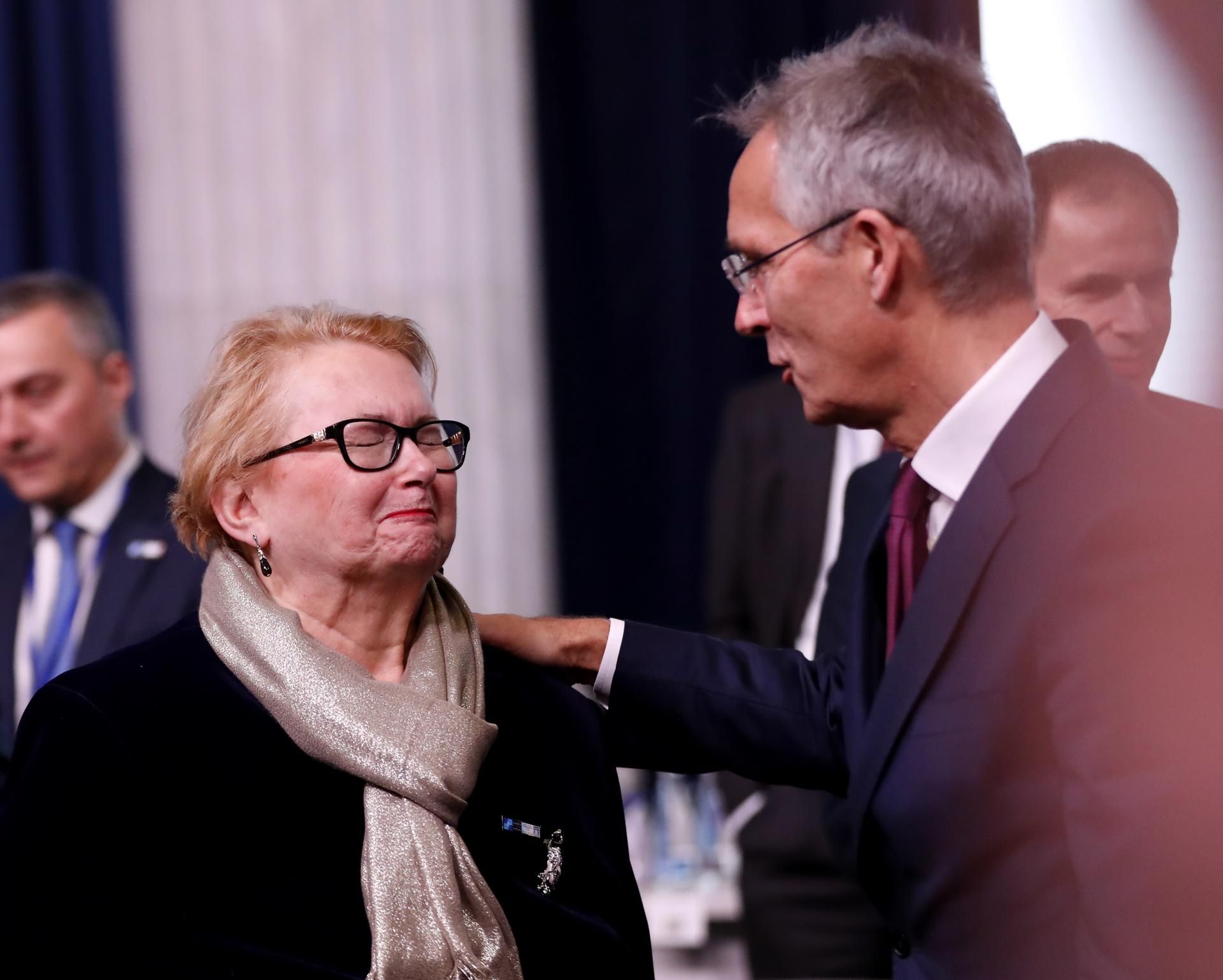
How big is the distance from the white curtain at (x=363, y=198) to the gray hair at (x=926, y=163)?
298cm

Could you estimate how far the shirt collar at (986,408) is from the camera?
1513 mm

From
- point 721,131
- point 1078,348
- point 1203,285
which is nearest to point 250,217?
point 721,131

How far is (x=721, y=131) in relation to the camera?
14.0 ft

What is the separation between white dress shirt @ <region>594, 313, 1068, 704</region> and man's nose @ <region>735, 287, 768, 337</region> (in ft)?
0.85

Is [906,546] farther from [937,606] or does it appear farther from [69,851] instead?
[69,851]

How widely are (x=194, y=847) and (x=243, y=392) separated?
0.53m

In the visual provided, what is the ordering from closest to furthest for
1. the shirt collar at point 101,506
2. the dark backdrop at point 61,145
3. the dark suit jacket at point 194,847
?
1. the dark suit jacket at point 194,847
2. the shirt collar at point 101,506
3. the dark backdrop at point 61,145

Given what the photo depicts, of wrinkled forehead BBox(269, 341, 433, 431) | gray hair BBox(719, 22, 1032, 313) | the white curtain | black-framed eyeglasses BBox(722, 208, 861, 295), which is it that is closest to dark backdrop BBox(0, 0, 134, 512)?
the white curtain

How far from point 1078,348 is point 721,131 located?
299cm

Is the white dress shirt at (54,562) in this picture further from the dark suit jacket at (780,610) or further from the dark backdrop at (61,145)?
the dark backdrop at (61,145)

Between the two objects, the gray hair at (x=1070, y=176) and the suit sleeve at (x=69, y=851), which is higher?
the gray hair at (x=1070, y=176)

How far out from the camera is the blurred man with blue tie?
2.70 meters

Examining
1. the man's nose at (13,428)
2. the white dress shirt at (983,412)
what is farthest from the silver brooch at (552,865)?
the man's nose at (13,428)

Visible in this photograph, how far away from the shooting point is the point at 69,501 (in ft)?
9.68
